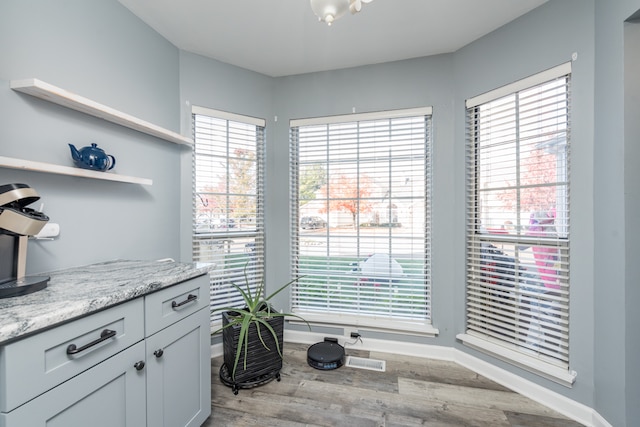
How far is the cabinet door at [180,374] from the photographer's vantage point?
4.14 ft

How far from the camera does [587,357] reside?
1.68m

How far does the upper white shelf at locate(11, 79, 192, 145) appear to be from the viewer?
1264 mm

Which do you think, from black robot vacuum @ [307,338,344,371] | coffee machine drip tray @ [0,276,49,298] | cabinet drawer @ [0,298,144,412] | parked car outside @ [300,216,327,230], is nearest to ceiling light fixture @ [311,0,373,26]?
cabinet drawer @ [0,298,144,412]

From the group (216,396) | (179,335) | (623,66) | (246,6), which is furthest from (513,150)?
(216,396)

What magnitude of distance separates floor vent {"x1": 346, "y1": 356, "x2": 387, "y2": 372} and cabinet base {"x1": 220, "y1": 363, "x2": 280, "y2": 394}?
0.62 meters

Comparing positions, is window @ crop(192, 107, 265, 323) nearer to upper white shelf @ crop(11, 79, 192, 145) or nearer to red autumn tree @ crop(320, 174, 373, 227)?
upper white shelf @ crop(11, 79, 192, 145)

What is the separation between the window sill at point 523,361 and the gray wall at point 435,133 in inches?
2.6

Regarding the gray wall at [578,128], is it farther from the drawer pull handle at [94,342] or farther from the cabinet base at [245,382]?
the drawer pull handle at [94,342]

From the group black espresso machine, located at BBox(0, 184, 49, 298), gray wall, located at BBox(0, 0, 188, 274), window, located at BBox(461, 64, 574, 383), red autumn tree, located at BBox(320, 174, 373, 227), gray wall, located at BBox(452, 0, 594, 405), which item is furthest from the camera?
red autumn tree, located at BBox(320, 174, 373, 227)

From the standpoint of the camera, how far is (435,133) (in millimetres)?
2430

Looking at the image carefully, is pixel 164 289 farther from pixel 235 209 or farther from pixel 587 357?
pixel 587 357

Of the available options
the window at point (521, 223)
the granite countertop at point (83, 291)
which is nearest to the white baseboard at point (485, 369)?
the window at point (521, 223)

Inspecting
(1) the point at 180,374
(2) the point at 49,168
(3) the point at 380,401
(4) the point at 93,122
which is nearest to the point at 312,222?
(3) the point at 380,401

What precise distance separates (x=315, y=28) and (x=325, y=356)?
8.24 feet
